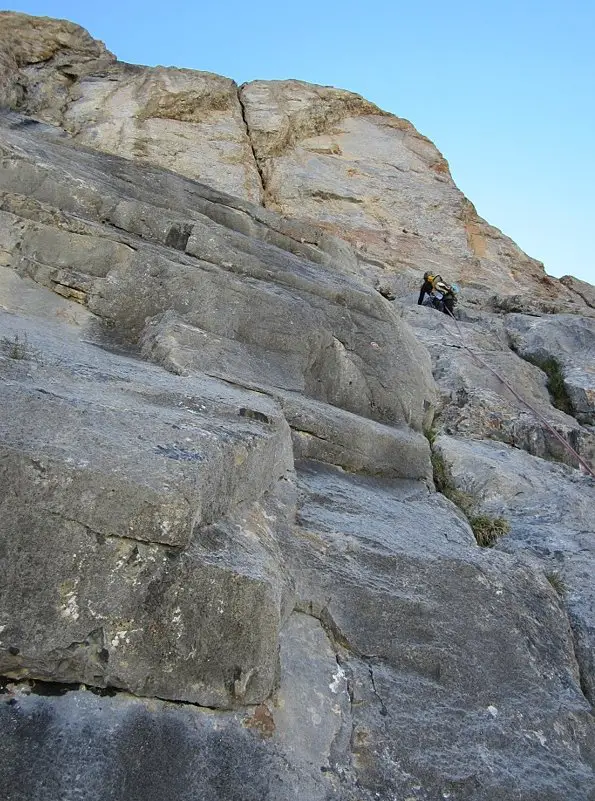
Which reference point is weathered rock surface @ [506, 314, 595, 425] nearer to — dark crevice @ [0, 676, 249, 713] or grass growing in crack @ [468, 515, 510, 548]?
grass growing in crack @ [468, 515, 510, 548]

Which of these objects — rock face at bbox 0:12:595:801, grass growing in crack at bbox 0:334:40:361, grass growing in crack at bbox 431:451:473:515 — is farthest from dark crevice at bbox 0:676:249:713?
grass growing in crack at bbox 431:451:473:515

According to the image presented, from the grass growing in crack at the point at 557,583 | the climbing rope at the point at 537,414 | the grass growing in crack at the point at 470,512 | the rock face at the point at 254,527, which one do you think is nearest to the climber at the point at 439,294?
the climbing rope at the point at 537,414

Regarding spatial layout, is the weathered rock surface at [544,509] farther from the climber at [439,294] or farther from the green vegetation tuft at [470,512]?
the climber at [439,294]

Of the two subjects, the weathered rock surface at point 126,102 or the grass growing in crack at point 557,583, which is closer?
the grass growing in crack at point 557,583

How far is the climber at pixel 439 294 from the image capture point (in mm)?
16078

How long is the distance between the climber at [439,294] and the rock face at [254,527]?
13.9 feet

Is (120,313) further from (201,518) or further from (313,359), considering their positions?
(201,518)

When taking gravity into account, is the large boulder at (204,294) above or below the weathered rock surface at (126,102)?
below

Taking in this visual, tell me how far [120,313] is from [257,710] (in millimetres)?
5485

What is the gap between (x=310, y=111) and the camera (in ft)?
81.4

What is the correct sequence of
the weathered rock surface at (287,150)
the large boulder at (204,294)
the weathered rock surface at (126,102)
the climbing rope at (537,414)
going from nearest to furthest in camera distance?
the large boulder at (204,294) → the climbing rope at (537,414) → the weathered rock surface at (287,150) → the weathered rock surface at (126,102)

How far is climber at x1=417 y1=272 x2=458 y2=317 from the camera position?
52.7ft

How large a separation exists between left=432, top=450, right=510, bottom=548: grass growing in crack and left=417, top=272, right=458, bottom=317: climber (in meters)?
8.10

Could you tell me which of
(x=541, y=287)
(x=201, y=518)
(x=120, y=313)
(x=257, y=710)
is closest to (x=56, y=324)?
(x=120, y=313)
